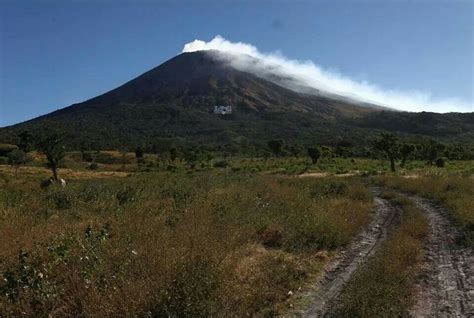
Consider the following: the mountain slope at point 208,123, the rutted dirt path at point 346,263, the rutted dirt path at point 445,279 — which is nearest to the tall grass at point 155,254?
the rutted dirt path at point 346,263

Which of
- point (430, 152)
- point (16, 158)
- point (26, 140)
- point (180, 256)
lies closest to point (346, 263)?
point (180, 256)

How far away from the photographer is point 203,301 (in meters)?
6.66

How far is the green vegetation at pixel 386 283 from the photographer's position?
707cm

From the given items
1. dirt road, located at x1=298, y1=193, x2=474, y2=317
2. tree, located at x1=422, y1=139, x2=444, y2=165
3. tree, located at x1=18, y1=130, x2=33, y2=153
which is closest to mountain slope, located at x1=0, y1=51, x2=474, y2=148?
tree, located at x1=18, y1=130, x2=33, y2=153

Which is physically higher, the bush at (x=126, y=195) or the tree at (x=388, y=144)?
the bush at (x=126, y=195)

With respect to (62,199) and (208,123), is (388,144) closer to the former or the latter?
(62,199)

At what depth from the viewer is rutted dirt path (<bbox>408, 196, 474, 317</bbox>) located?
7.58m

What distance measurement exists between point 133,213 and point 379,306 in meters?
6.24

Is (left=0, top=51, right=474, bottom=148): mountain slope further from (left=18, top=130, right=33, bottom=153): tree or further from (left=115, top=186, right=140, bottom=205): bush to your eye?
(left=115, top=186, right=140, bottom=205): bush

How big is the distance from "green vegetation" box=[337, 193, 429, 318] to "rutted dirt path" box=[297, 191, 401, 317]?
0.86 ft

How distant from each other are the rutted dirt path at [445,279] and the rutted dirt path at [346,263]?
1288 millimetres

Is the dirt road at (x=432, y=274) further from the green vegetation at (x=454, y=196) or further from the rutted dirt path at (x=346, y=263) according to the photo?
the green vegetation at (x=454, y=196)

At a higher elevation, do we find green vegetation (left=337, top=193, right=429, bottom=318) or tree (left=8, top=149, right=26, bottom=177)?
green vegetation (left=337, top=193, right=429, bottom=318)

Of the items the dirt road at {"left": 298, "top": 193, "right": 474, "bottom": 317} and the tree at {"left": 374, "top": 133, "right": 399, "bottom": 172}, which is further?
the tree at {"left": 374, "top": 133, "right": 399, "bottom": 172}
